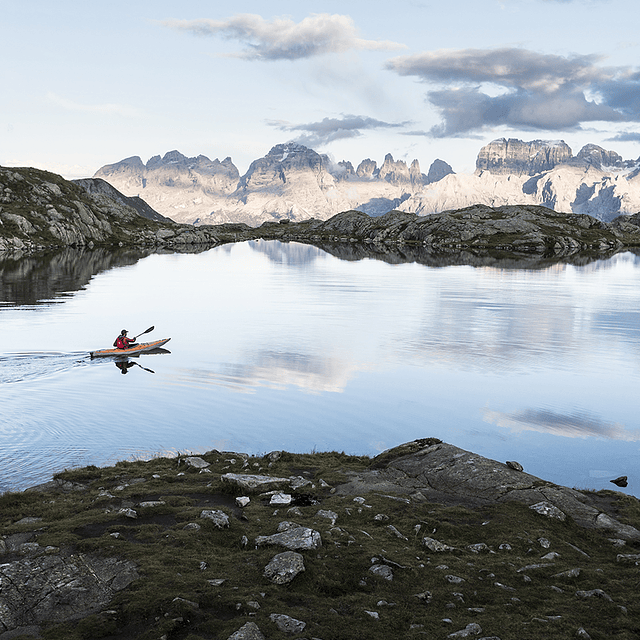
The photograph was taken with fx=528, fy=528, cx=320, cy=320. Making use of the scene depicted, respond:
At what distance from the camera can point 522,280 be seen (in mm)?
135875

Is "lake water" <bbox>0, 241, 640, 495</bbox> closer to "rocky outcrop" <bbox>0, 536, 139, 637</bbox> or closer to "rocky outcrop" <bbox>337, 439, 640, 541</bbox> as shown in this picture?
"rocky outcrop" <bbox>337, 439, 640, 541</bbox>

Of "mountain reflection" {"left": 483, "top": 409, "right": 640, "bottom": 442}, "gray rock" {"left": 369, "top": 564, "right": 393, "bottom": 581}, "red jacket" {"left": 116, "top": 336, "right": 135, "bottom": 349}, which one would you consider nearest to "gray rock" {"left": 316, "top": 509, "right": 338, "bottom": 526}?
"gray rock" {"left": 369, "top": 564, "right": 393, "bottom": 581}

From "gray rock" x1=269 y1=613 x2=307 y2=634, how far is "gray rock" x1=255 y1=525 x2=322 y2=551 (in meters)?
3.21

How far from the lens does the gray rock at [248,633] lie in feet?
39.4

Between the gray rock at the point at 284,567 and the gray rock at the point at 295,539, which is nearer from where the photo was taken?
the gray rock at the point at 284,567

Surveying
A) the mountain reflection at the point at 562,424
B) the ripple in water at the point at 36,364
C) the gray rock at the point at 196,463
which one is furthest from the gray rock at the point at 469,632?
the ripple in water at the point at 36,364

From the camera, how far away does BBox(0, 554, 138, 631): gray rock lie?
1306cm

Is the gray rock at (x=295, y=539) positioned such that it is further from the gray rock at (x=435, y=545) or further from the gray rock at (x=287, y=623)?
the gray rock at (x=435, y=545)

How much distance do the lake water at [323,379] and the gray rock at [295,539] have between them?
14.5 m

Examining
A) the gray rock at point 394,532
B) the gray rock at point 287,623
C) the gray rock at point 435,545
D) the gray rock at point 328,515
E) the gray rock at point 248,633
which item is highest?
the gray rock at point 248,633

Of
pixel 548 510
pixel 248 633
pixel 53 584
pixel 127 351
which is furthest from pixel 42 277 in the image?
pixel 248 633

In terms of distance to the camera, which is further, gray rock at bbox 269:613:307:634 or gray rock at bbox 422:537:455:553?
gray rock at bbox 422:537:455:553

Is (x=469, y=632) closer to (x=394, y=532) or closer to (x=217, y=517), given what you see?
(x=394, y=532)

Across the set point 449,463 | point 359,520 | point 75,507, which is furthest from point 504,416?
point 75,507
